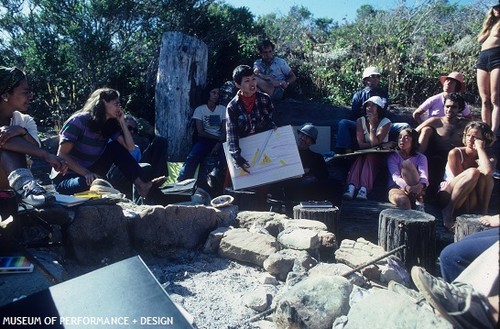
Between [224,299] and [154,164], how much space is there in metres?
2.97

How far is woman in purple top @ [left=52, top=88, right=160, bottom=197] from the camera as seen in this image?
415cm

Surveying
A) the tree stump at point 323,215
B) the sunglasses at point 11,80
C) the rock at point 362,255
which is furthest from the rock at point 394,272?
the sunglasses at point 11,80

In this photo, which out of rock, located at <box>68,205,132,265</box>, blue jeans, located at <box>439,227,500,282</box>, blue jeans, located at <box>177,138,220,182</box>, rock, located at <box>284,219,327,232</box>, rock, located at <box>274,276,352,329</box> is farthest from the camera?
blue jeans, located at <box>177,138,220,182</box>

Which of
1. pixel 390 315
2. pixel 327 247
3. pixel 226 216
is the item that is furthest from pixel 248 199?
pixel 390 315

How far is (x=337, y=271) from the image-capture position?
3.27 m

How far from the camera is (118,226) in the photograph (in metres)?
3.61

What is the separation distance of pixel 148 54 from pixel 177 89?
355 cm

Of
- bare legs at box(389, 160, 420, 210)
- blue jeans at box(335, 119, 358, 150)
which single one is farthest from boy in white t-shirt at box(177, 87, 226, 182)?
bare legs at box(389, 160, 420, 210)

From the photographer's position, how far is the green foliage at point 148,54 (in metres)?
8.45

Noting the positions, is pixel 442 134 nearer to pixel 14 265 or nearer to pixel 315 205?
A: pixel 315 205

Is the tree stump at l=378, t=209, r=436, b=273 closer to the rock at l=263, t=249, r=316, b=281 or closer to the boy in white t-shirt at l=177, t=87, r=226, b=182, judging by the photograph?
the rock at l=263, t=249, r=316, b=281

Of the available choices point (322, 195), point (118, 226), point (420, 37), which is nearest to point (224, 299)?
point (118, 226)

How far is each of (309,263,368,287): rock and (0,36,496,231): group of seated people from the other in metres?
1.58

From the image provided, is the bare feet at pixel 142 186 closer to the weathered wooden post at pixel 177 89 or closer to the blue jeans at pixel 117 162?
the blue jeans at pixel 117 162
